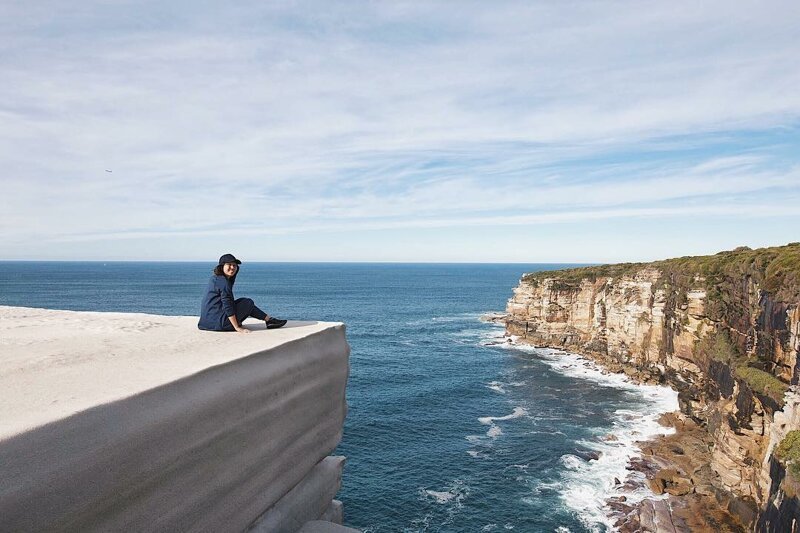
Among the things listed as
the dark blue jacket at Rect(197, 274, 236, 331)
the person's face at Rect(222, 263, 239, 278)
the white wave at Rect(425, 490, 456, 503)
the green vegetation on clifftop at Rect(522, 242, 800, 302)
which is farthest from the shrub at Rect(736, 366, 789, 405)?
the dark blue jacket at Rect(197, 274, 236, 331)

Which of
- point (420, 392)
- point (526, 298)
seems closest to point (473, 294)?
point (526, 298)

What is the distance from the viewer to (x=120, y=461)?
3695 millimetres

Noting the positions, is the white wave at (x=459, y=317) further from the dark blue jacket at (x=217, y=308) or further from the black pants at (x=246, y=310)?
the dark blue jacket at (x=217, y=308)

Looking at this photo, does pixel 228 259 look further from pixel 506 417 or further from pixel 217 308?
pixel 506 417

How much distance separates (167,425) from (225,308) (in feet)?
9.46

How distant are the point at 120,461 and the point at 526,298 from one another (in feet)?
283

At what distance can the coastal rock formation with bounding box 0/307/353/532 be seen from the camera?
3363mm

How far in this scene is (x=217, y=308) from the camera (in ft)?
22.4

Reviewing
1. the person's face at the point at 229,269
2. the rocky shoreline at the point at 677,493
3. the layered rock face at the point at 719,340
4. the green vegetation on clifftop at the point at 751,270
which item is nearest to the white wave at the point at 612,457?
the rocky shoreline at the point at 677,493

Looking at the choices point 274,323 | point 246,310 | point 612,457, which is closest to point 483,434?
point 612,457

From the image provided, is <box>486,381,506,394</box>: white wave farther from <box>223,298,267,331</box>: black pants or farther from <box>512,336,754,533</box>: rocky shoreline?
<box>223,298,267,331</box>: black pants

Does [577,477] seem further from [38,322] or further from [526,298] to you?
[526,298]

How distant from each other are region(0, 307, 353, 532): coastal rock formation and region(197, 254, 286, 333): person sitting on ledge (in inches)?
10.1

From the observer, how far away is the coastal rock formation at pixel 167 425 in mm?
3363
